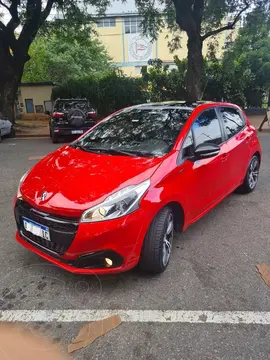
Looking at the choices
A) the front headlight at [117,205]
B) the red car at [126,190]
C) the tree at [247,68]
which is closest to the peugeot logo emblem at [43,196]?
the red car at [126,190]

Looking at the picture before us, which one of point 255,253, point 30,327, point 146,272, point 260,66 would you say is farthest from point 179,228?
point 260,66

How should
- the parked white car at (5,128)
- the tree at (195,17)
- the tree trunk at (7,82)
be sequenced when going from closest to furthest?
the parked white car at (5,128), the tree at (195,17), the tree trunk at (7,82)

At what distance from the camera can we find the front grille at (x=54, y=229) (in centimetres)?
231

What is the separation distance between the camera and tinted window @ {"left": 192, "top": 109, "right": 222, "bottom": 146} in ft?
10.9

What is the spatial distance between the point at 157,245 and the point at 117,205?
524mm

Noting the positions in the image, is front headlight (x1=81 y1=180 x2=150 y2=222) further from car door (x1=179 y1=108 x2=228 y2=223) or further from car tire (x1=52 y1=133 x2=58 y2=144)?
car tire (x1=52 y1=133 x2=58 y2=144)

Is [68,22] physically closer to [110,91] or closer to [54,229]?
[110,91]

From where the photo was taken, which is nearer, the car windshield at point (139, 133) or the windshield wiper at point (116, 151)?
the windshield wiper at point (116, 151)

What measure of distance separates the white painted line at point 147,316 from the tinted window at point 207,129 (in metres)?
1.76

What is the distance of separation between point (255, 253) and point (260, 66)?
58.2ft

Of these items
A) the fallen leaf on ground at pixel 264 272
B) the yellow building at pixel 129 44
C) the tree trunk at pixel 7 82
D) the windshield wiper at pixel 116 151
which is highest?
the yellow building at pixel 129 44

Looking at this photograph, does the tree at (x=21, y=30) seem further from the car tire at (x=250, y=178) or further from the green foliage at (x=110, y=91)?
the car tire at (x=250, y=178)

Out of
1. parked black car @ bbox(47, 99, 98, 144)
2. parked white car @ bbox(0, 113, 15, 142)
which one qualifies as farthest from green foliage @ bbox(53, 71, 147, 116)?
parked black car @ bbox(47, 99, 98, 144)

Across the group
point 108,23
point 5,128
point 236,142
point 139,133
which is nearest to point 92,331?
point 139,133
